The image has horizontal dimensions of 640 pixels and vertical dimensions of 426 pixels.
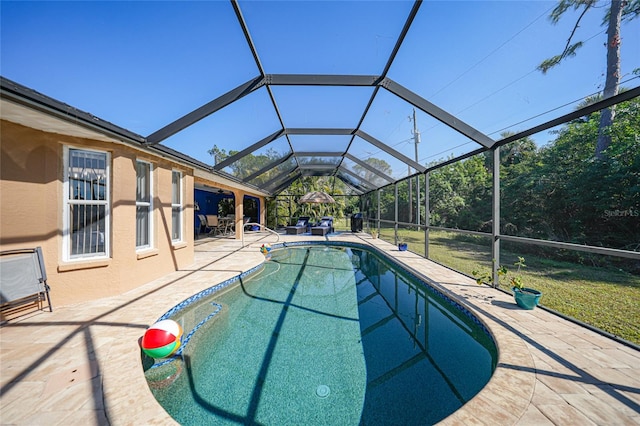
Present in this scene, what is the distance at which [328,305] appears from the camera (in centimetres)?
490

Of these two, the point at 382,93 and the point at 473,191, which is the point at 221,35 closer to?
the point at 382,93

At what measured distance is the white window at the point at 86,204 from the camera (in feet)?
12.7

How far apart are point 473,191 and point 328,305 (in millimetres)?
15452

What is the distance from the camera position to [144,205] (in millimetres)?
5043

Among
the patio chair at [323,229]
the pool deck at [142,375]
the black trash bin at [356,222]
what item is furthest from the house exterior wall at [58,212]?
the black trash bin at [356,222]

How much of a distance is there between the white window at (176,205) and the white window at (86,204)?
1.81 m

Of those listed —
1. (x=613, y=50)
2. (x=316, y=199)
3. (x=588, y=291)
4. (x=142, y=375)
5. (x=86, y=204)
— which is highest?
(x=613, y=50)

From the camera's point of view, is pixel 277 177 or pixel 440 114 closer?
pixel 440 114

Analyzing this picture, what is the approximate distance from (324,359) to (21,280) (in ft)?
13.9

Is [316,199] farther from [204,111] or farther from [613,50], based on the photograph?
[613,50]

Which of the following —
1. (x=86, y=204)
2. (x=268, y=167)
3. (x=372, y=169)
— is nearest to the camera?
(x=86, y=204)

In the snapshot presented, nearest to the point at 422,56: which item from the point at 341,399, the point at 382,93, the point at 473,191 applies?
the point at 382,93

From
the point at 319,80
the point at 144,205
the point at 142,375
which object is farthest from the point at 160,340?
the point at 319,80

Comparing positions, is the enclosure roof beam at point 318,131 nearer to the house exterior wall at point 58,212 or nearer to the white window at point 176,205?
the white window at point 176,205
